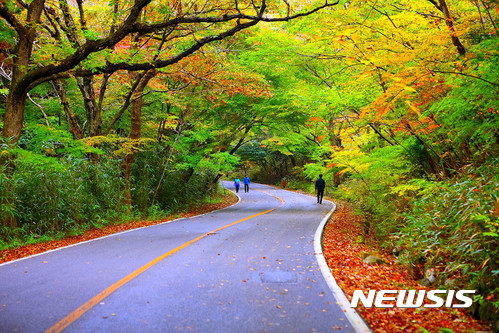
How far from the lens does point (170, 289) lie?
4.91 m

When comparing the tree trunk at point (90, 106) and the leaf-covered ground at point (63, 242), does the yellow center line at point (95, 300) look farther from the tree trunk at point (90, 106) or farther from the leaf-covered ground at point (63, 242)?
the tree trunk at point (90, 106)

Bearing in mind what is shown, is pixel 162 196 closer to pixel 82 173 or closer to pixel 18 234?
pixel 82 173

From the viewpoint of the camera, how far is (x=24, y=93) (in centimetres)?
852

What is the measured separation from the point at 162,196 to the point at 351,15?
12.6 meters

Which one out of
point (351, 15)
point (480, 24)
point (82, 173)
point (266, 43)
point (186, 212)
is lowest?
point (186, 212)

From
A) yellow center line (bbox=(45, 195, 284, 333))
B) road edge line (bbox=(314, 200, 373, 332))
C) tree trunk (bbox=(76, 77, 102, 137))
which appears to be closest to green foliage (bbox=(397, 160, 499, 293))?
road edge line (bbox=(314, 200, 373, 332))

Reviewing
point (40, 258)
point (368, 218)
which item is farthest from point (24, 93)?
point (368, 218)

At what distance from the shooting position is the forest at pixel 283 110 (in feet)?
19.6

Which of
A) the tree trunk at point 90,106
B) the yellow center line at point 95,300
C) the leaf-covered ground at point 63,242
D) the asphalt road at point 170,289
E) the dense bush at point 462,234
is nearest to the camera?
the yellow center line at point 95,300

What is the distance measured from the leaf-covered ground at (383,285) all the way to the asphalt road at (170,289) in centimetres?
45

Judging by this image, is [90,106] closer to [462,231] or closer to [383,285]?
[383,285]

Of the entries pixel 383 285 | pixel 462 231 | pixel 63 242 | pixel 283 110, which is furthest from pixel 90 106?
pixel 462 231

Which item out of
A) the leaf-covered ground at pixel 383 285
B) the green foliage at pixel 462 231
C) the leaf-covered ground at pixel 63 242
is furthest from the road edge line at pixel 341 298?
the leaf-covered ground at pixel 63 242

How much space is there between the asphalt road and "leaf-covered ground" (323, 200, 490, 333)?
17.6 inches
